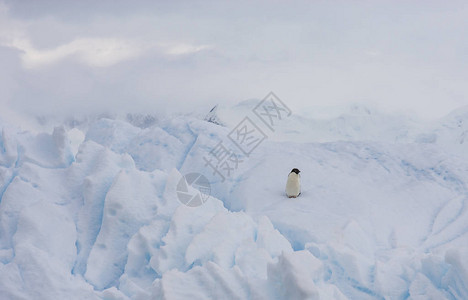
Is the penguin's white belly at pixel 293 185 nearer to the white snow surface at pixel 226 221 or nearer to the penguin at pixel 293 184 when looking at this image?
the penguin at pixel 293 184

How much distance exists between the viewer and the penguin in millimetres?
7301

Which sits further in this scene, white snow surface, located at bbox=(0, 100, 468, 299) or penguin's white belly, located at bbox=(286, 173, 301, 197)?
penguin's white belly, located at bbox=(286, 173, 301, 197)

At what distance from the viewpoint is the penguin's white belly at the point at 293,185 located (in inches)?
287

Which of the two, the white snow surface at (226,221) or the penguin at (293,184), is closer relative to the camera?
the white snow surface at (226,221)

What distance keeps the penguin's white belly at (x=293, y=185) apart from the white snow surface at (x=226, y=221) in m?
0.12

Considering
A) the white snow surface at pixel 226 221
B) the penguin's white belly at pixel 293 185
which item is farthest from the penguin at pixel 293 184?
the white snow surface at pixel 226 221

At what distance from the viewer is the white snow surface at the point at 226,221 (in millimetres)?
4719

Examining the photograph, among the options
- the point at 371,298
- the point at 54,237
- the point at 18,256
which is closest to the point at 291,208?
the point at 371,298

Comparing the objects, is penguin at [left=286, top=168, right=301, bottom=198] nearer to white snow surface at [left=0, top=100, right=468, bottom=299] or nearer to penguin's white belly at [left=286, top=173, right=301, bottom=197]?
penguin's white belly at [left=286, top=173, right=301, bottom=197]

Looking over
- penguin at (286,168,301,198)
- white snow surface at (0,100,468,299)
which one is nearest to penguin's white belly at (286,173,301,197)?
penguin at (286,168,301,198)

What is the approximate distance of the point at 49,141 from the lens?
7.87 metres

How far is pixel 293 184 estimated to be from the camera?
735cm

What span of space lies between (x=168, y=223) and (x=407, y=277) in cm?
298

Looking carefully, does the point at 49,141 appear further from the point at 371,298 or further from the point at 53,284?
the point at 371,298
